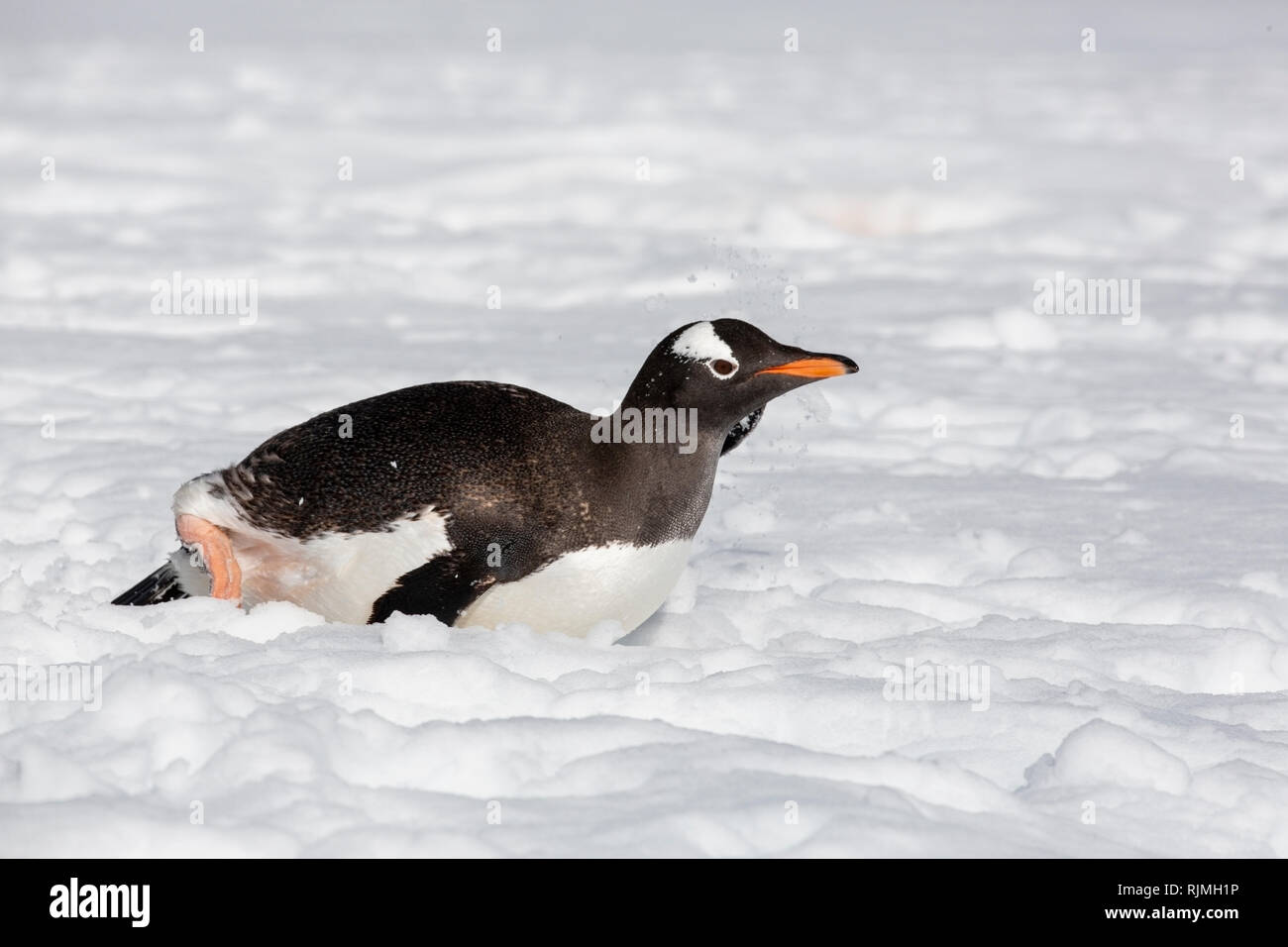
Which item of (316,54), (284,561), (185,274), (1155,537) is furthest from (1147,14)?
(284,561)

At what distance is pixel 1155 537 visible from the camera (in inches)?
196

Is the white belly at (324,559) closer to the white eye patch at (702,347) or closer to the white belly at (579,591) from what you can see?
the white belly at (579,591)

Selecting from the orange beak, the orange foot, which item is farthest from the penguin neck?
the orange foot

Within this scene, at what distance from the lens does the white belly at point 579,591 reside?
345 cm

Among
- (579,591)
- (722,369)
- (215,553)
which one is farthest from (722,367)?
(215,553)

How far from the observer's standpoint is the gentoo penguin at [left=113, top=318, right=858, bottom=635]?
3404mm

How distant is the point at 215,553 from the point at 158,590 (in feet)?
0.75

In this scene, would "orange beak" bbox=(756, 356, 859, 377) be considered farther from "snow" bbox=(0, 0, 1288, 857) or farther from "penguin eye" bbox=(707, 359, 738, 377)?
"snow" bbox=(0, 0, 1288, 857)

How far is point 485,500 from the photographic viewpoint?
3.40 meters

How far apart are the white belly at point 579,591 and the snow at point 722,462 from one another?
116 mm

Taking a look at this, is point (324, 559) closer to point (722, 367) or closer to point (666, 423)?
point (666, 423)

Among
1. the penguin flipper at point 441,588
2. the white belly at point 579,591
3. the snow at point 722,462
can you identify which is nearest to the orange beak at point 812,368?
the white belly at point 579,591
